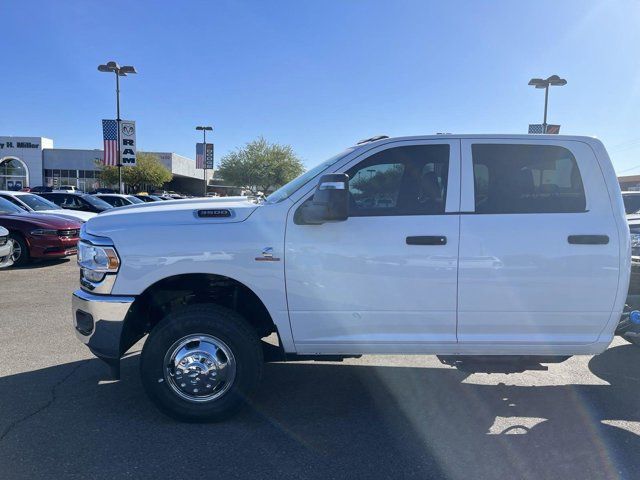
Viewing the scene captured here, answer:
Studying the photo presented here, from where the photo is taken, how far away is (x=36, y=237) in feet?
33.0

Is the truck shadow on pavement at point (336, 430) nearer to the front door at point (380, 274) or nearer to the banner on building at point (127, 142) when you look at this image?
the front door at point (380, 274)

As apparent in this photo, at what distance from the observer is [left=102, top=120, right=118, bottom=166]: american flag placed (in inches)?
723

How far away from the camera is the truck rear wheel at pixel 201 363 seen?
11.2 feet

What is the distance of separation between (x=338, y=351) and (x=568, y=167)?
2.20m

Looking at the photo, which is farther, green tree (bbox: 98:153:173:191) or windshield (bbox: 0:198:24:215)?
green tree (bbox: 98:153:173:191)

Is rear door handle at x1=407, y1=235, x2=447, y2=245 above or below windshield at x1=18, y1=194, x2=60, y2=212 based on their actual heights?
below

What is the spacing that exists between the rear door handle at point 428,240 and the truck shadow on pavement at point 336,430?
138 cm

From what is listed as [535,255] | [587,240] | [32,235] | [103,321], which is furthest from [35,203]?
[587,240]

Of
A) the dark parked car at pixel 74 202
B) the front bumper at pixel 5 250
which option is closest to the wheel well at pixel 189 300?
the front bumper at pixel 5 250

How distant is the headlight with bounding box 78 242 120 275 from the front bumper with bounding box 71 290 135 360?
200 millimetres

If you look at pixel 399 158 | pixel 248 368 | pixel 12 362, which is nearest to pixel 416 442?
pixel 248 368

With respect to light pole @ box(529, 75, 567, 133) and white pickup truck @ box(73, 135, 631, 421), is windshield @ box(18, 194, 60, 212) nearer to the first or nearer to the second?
white pickup truck @ box(73, 135, 631, 421)

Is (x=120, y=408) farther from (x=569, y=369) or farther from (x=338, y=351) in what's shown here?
(x=569, y=369)

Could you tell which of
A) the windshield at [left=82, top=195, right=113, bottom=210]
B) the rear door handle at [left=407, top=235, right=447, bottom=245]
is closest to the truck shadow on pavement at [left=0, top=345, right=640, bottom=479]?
the rear door handle at [left=407, top=235, right=447, bottom=245]
